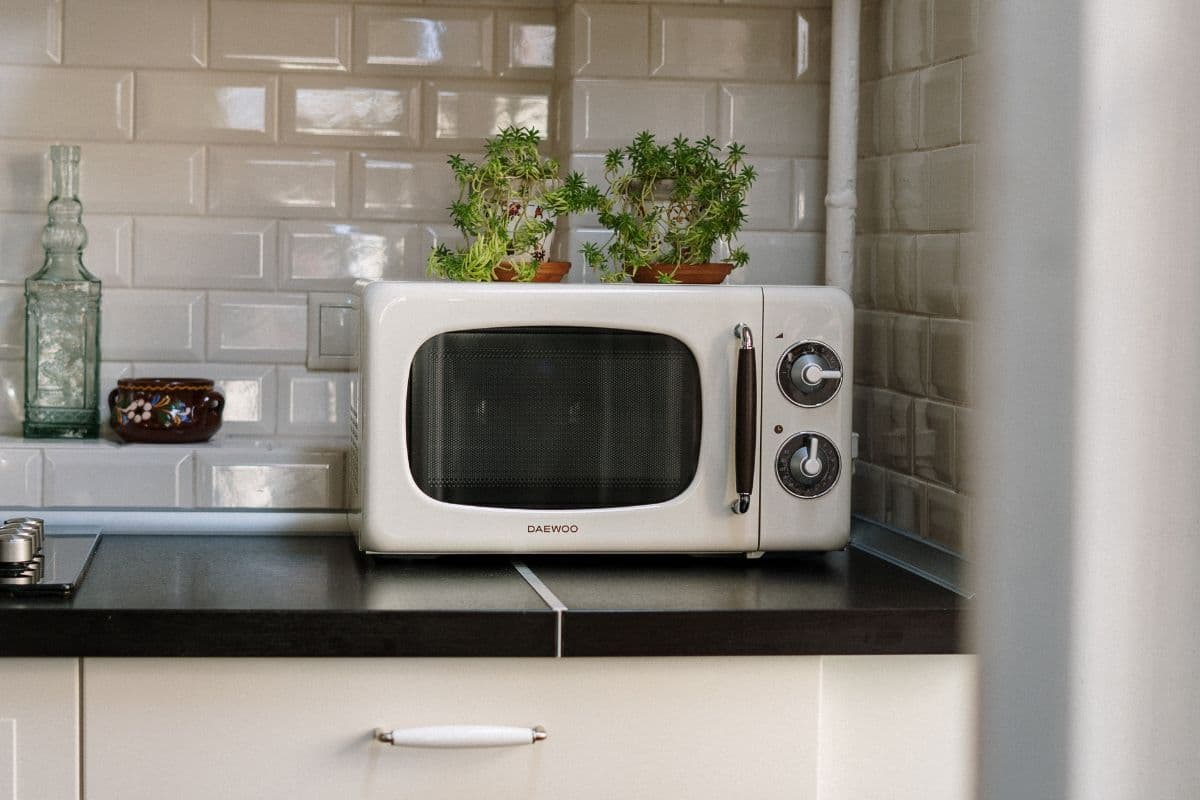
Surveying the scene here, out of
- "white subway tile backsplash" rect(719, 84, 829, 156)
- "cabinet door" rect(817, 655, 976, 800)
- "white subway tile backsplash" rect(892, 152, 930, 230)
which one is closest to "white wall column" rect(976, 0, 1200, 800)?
"cabinet door" rect(817, 655, 976, 800)

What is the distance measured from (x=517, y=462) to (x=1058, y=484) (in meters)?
1.16

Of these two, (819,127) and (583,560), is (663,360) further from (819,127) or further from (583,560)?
(819,127)

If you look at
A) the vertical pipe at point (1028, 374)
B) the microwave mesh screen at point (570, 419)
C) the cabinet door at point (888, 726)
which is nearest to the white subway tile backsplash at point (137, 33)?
the microwave mesh screen at point (570, 419)

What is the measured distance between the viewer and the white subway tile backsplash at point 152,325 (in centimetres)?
172

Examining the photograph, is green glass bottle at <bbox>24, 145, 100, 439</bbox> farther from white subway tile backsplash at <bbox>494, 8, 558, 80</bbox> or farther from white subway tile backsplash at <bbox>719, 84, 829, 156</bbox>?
white subway tile backsplash at <bbox>719, 84, 829, 156</bbox>

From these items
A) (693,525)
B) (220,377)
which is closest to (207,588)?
(693,525)

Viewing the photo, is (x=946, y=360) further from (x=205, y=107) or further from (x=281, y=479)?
(x=205, y=107)

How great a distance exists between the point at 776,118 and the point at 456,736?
91 centimetres

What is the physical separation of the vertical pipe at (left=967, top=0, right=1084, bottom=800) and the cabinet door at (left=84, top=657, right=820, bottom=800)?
0.99m

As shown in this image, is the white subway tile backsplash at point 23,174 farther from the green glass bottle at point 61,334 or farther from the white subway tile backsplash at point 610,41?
the white subway tile backsplash at point 610,41

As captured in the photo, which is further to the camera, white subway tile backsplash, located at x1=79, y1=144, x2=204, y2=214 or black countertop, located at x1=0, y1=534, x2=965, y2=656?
white subway tile backsplash, located at x1=79, y1=144, x2=204, y2=214

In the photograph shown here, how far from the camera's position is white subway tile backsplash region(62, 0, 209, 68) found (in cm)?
168

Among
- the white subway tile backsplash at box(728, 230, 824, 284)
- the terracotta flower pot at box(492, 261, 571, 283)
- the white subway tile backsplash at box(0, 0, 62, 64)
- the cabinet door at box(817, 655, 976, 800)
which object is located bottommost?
the cabinet door at box(817, 655, 976, 800)

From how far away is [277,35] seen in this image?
5.63ft
